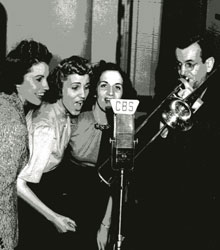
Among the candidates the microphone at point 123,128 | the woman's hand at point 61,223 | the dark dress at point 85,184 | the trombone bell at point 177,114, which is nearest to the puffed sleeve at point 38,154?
the woman's hand at point 61,223

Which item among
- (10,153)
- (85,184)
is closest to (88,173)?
(85,184)

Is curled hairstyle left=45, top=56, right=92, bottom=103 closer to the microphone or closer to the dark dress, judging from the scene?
the dark dress

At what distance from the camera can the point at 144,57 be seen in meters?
4.85

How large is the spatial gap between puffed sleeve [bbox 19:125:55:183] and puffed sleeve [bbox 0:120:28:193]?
106 centimetres

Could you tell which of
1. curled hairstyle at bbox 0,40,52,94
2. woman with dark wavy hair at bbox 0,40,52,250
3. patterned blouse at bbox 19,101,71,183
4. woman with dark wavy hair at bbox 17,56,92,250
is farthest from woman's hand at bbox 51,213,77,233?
curled hairstyle at bbox 0,40,52,94

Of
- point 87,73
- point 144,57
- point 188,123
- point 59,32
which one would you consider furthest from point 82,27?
point 188,123

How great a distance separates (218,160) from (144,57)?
1.69 metres

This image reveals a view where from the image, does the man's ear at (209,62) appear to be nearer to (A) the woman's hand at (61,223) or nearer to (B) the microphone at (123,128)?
(B) the microphone at (123,128)

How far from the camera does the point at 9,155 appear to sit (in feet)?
6.98

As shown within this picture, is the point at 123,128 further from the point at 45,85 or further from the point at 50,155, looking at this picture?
the point at 45,85

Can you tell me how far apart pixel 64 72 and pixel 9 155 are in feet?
6.02

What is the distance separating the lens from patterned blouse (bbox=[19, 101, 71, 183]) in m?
3.25

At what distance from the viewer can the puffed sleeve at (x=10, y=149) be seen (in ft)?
6.96

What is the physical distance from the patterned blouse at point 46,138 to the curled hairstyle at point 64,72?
9cm
